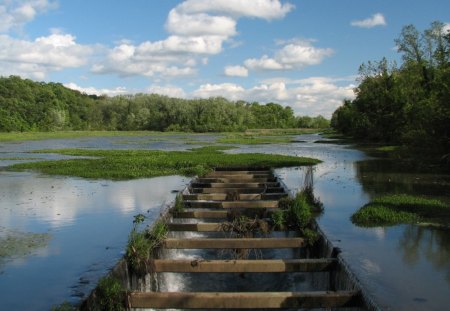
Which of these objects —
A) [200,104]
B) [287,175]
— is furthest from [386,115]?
[200,104]

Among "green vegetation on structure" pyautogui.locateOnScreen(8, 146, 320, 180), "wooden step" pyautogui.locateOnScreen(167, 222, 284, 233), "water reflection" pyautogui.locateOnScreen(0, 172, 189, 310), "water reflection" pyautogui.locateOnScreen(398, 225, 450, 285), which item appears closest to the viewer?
"water reflection" pyautogui.locateOnScreen(0, 172, 189, 310)

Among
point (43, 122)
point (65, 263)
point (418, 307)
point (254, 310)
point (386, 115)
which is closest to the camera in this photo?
point (254, 310)

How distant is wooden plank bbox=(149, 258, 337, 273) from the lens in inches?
352

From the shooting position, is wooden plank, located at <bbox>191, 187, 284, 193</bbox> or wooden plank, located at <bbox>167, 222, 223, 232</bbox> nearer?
wooden plank, located at <bbox>167, 222, 223, 232</bbox>

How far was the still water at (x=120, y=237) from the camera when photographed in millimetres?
10117

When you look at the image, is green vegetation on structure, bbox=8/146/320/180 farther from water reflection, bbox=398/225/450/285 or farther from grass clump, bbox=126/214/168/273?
grass clump, bbox=126/214/168/273

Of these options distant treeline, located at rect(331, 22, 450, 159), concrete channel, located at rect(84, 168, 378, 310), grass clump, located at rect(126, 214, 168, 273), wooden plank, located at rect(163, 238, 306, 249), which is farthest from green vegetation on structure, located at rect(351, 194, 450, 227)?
distant treeline, located at rect(331, 22, 450, 159)

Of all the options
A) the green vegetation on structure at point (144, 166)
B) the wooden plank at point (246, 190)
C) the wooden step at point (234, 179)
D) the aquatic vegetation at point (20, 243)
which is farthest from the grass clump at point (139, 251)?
the green vegetation on structure at point (144, 166)

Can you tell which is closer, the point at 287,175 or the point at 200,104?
the point at 287,175

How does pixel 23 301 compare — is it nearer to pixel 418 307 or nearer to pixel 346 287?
pixel 346 287

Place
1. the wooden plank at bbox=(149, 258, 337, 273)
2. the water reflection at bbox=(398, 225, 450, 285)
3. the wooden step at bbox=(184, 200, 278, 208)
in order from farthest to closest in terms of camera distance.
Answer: the wooden step at bbox=(184, 200, 278, 208)
the water reflection at bbox=(398, 225, 450, 285)
the wooden plank at bbox=(149, 258, 337, 273)

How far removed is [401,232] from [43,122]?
129 metres

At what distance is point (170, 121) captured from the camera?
466 ft

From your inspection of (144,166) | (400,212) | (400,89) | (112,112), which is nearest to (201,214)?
(400,212)
